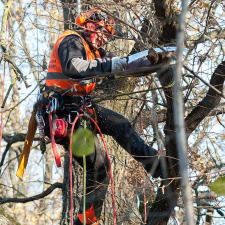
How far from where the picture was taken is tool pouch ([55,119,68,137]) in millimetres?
3504

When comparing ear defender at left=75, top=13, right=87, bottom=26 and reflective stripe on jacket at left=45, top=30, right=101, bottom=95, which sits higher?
ear defender at left=75, top=13, right=87, bottom=26

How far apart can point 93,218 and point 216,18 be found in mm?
1976

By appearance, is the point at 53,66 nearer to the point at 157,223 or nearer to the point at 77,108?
the point at 77,108

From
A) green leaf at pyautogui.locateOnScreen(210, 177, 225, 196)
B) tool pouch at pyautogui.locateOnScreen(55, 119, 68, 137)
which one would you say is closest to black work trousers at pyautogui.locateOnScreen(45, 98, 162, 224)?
tool pouch at pyautogui.locateOnScreen(55, 119, 68, 137)

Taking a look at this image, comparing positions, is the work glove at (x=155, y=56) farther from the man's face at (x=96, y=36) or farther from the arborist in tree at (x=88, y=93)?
the man's face at (x=96, y=36)

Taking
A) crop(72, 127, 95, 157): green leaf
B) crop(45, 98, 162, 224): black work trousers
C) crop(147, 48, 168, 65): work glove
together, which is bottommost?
crop(72, 127, 95, 157): green leaf

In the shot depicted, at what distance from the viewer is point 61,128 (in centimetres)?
352

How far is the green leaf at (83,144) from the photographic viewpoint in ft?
5.99

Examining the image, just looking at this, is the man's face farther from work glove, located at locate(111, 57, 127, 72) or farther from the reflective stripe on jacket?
work glove, located at locate(111, 57, 127, 72)

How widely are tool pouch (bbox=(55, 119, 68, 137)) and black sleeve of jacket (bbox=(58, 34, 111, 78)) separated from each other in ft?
1.29

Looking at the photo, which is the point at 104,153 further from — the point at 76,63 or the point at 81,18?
the point at 81,18

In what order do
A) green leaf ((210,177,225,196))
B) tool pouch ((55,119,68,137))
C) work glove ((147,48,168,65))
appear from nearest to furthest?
green leaf ((210,177,225,196)), work glove ((147,48,168,65)), tool pouch ((55,119,68,137))

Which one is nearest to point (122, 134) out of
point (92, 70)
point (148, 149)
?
point (148, 149)

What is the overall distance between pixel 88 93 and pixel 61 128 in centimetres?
41
